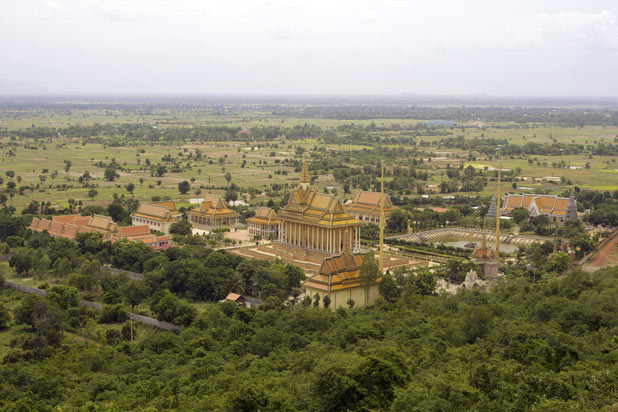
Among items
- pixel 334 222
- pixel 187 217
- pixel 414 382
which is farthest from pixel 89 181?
pixel 414 382

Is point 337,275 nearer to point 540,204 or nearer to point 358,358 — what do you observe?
point 358,358

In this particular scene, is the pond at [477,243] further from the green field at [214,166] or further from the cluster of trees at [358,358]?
the green field at [214,166]

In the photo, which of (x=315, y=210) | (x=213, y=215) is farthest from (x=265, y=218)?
(x=315, y=210)

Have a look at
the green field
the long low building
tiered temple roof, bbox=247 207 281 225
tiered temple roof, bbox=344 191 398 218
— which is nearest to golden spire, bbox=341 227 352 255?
tiered temple roof, bbox=247 207 281 225

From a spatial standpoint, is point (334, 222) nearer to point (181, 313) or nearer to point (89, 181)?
point (181, 313)

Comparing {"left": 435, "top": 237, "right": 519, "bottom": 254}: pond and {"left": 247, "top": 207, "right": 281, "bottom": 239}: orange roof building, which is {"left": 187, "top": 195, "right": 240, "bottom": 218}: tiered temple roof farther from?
{"left": 435, "top": 237, "right": 519, "bottom": 254}: pond
